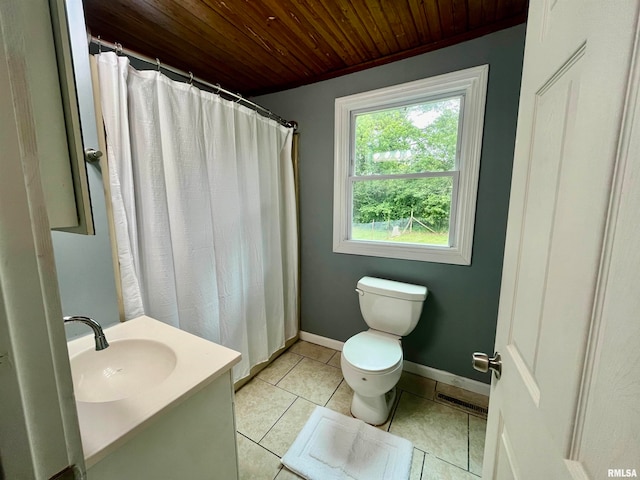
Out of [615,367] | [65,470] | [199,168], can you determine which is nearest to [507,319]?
[615,367]

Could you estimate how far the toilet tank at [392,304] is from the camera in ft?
5.48

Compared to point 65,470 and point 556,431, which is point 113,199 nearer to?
point 65,470

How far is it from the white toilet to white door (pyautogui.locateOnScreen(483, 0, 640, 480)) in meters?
0.83

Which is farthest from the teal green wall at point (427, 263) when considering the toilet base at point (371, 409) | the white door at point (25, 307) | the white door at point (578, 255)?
the white door at point (25, 307)

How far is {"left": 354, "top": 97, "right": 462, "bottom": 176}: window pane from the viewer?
1.69 metres

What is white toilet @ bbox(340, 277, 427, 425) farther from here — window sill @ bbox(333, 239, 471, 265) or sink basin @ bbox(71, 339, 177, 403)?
sink basin @ bbox(71, 339, 177, 403)

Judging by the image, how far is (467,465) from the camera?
1.28 metres

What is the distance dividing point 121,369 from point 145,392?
1.26 ft

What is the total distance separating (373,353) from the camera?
60.5 inches

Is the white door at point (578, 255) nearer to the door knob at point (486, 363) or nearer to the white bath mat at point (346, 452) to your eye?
the door knob at point (486, 363)

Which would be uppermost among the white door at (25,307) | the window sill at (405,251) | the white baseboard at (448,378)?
the white door at (25,307)

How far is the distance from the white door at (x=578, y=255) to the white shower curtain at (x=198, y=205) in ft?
4.70

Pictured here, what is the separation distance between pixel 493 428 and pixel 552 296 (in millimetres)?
540

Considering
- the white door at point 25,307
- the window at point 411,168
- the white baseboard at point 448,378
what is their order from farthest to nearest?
1. the white baseboard at point 448,378
2. the window at point 411,168
3. the white door at point 25,307
